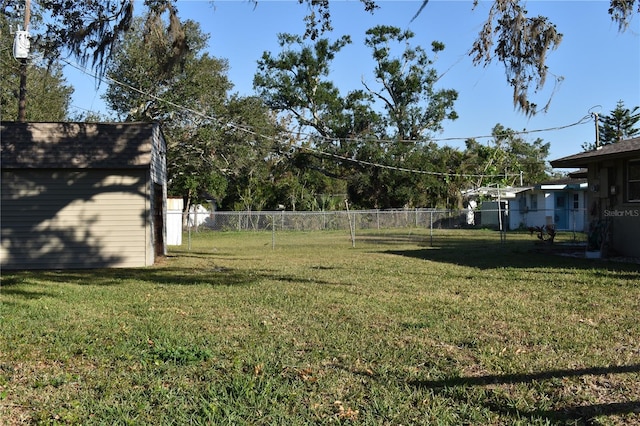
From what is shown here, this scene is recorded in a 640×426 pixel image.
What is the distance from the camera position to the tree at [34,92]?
2398 cm

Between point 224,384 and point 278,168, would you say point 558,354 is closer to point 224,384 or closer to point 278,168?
point 224,384

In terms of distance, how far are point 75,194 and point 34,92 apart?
61.8ft

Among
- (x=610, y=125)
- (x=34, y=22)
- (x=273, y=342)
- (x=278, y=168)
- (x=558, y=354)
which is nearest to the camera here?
(x=558, y=354)

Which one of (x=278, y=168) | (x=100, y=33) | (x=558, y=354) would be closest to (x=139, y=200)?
(x=100, y=33)

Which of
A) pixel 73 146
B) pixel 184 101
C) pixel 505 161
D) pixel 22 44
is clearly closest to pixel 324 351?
pixel 22 44

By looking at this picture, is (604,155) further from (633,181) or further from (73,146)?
(73,146)

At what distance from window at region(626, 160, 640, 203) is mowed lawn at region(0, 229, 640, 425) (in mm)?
3857

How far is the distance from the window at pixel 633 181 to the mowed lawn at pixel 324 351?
3.86 meters

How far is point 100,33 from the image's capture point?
9930mm

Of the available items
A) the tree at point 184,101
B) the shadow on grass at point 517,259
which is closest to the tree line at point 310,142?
the tree at point 184,101

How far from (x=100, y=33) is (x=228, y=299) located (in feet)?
17.5

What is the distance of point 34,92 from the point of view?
94.7ft

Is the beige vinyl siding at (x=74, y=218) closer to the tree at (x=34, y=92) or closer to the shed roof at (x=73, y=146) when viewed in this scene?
the shed roof at (x=73, y=146)

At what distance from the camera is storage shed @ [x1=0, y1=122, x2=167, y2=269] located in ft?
43.2
